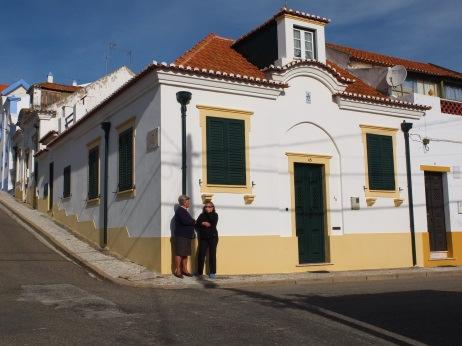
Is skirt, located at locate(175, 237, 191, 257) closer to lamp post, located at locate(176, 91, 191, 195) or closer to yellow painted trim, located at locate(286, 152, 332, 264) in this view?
lamp post, located at locate(176, 91, 191, 195)

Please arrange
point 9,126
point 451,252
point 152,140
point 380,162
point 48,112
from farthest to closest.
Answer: point 9,126
point 48,112
point 451,252
point 380,162
point 152,140

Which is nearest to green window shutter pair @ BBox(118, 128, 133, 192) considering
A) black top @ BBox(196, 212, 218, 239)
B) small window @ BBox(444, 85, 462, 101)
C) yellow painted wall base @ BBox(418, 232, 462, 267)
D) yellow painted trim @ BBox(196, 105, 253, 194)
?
yellow painted trim @ BBox(196, 105, 253, 194)

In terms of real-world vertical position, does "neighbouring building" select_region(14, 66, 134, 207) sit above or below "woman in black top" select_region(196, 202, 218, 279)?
above

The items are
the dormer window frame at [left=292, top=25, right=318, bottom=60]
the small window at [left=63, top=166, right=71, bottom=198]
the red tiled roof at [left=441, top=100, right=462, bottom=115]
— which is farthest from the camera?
the small window at [left=63, top=166, right=71, bottom=198]

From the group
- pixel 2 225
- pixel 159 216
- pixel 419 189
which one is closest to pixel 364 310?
pixel 159 216

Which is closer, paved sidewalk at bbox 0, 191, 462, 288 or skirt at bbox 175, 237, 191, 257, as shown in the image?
paved sidewalk at bbox 0, 191, 462, 288

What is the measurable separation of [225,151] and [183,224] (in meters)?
2.30

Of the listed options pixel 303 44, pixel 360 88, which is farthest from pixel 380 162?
pixel 303 44

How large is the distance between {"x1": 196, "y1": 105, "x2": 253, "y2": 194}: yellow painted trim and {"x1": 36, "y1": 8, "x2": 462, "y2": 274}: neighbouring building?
0.03 metres

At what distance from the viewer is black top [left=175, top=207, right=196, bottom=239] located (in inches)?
465

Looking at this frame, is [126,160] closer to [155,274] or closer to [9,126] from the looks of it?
[155,274]

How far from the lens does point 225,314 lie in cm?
732

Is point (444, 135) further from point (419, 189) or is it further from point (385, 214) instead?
point (385, 214)

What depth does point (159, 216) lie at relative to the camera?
1228 centimetres
